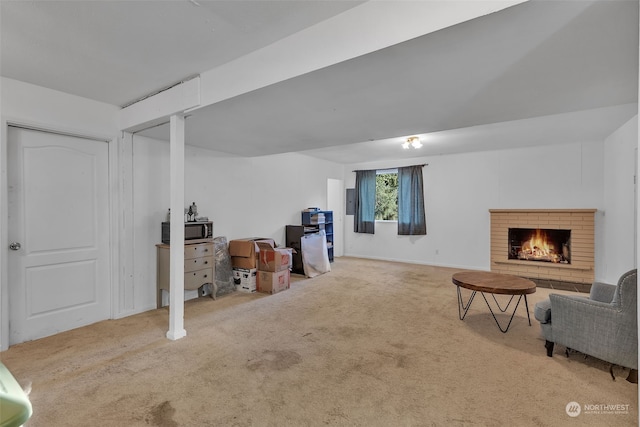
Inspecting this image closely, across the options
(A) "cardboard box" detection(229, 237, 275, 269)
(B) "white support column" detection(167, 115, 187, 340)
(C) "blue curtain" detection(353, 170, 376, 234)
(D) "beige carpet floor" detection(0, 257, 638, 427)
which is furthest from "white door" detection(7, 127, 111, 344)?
(C) "blue curtain" detection(353, 170, 376, 234)

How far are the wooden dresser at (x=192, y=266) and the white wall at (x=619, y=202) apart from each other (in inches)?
208

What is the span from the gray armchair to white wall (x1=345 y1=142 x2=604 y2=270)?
3.58m

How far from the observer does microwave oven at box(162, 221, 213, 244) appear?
12.2ft

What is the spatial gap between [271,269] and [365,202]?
142 inches

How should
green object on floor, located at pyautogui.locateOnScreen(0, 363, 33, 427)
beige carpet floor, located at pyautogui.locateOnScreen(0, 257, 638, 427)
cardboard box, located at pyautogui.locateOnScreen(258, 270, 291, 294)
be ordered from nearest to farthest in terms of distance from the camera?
1. green object on floor, located at pyautogui.locateOnScreen(0, 363, 33, 427)
2. beige carpet floor, located at pyautogui.locateOnScreen(0, 257, 638, 427)
3. cardboard box, located at pyautogui.locateOnScreen(258, 270, 291, 294)

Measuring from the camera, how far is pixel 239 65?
223 centimetres

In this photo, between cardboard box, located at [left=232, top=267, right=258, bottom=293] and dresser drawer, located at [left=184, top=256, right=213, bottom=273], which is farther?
cardboard box, located at [left=232, top=267, right=258, bottom=293]

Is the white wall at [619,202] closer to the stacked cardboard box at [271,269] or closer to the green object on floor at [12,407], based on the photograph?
the stacked cardboard box at [271,269]

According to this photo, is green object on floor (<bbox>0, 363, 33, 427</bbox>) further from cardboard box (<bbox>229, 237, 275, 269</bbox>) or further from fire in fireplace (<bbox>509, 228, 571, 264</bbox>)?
fire in fireplace (<bbox>509, 228, 571, 264</bbox>)

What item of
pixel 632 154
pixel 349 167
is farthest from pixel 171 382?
pixel 349 167

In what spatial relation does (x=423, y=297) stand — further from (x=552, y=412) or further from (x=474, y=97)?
(x=474, y=97)

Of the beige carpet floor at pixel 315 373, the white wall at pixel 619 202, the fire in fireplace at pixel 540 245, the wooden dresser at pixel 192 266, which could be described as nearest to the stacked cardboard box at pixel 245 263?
the wooden dresser at pixel 192 266

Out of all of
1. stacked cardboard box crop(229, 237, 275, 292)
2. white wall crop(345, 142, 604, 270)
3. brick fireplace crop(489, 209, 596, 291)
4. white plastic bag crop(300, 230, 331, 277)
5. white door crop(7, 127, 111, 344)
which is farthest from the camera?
white plastic bag crop(300, 230, 331, 277)

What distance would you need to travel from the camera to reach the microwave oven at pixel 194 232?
372 cm
